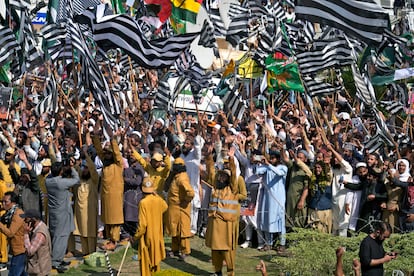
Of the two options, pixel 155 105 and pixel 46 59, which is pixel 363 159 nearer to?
pixel 155 105

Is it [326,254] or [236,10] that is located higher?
[236,10]

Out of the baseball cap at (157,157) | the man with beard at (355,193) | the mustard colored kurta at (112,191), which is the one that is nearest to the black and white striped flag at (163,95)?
the mustard colored kurta at (112,191)

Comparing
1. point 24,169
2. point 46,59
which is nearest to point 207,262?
point 24,169

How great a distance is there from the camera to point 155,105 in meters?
19.2

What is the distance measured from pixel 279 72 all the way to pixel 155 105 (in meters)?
2.63

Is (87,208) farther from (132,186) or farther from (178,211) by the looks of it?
(178,211)

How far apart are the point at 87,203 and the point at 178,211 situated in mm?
1498

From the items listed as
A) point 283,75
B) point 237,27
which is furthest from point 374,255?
point 237,27

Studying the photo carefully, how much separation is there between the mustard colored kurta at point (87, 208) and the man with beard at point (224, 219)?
2.16 metres

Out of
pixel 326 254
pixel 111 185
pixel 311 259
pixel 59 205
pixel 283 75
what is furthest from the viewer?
pixel 283 75

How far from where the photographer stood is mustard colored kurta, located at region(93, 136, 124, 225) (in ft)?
50.4

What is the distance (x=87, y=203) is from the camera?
51.0 feet

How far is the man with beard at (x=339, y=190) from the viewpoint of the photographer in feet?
51.4

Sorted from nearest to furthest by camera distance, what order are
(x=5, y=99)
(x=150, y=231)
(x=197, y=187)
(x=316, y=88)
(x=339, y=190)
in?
1. (x=150, y=231)
2. (x=339, y=190)
3. (x=197, y=187)
4. (x=316, y=88)
5. (x=5, y=99)
